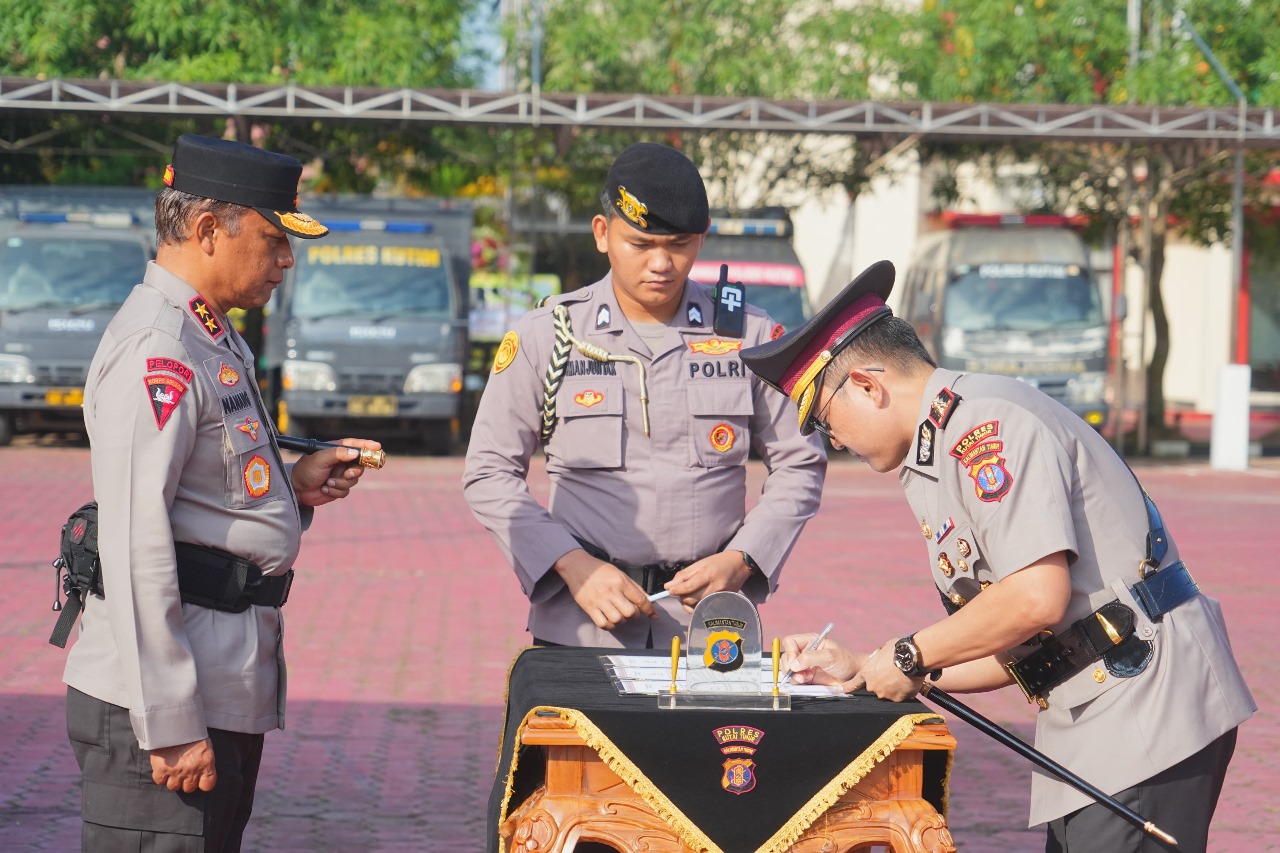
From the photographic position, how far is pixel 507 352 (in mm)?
3896

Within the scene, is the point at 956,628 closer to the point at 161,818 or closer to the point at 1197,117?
the point at 161,818

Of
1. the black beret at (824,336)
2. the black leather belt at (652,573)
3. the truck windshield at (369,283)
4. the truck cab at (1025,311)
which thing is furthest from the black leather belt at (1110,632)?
the truck cab at (1025,311)

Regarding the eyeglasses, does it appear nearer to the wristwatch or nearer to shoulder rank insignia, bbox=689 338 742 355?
the wristwatch

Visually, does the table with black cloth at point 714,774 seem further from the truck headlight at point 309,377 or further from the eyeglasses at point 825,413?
the truck headlight at point 309,377

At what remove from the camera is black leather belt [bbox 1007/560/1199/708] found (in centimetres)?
285

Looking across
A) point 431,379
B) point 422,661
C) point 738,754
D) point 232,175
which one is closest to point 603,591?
point 738,754

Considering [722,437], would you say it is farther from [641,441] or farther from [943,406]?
[943,406]

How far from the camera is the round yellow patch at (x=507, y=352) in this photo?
3.87m

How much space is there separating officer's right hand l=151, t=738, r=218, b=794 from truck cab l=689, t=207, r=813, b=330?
14379 millimetres

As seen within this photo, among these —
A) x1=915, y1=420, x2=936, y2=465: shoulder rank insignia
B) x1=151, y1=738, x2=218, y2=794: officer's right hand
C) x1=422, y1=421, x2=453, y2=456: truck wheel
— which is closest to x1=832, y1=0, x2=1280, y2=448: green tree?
x1=422, y1=421, x2=453, y2=456: truck wheel

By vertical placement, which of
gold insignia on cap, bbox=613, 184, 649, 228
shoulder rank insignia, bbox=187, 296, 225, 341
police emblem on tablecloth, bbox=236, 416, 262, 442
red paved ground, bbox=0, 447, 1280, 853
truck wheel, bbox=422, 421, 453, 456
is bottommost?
truck wheel, bbox=422, 421, 453, 456

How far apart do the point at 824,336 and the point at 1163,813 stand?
1069mm

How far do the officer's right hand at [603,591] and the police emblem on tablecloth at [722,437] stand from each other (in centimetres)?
40

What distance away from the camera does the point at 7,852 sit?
490 cm
